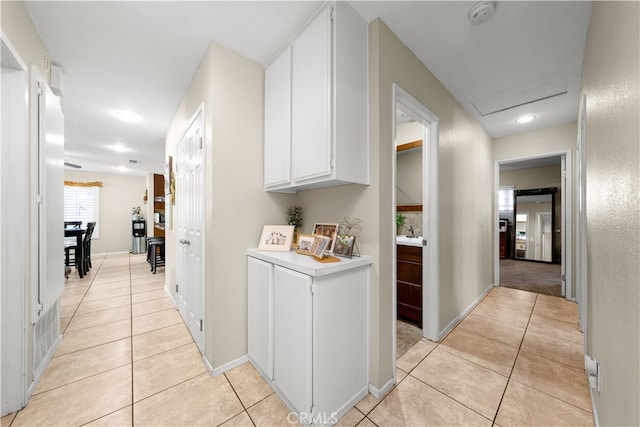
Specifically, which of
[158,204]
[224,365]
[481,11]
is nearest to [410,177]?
[481,11]

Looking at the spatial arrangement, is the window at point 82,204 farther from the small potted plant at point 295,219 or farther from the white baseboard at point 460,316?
the white baseboard at point 460,316

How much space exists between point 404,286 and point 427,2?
236 cm

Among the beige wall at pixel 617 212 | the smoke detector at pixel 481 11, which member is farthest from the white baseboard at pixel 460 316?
the smoke detector at pixel 481 11

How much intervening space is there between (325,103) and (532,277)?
5301 mm

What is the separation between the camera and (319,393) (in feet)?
4.08

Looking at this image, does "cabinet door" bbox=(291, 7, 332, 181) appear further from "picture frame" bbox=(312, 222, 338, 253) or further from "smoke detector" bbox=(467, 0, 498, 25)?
"smoke detector" bbox=(467, 0, 498, 25)

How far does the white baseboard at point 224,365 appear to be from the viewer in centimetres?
170

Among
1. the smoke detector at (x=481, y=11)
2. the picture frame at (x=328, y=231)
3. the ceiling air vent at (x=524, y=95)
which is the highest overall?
the smoke detector at (x=481, y=11)

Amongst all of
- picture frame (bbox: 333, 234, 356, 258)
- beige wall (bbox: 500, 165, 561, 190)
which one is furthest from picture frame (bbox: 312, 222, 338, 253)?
beige wall (bbox: 500, 165, 561, 190)

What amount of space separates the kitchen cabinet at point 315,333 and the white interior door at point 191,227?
69 cm

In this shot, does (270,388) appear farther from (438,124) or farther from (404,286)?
(438,124)

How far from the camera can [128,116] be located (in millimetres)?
3162

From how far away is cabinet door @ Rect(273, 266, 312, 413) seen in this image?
1265 mm

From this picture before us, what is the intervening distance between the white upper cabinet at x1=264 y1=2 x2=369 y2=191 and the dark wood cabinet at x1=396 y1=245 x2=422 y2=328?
1240 millimetres
